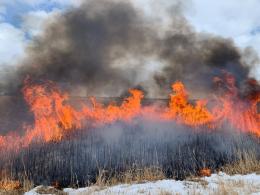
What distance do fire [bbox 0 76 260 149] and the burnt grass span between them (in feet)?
4.58

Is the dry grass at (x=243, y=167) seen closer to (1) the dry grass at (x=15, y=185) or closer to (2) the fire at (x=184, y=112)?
(2) the fire at (x=184, y=112)

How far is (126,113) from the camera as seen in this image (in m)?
21.6

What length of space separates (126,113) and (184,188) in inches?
415

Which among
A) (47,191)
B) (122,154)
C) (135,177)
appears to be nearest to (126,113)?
(122,154)

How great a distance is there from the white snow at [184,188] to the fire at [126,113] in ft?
22.8

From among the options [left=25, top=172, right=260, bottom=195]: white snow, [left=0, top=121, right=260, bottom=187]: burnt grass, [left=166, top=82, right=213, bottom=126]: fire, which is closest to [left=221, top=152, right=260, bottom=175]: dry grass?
[left=0, top=121, right=260, bottom=187]: burnt grass

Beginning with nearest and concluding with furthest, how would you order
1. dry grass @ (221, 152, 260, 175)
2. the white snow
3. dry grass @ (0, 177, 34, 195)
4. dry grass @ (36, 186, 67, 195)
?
the white snow < dry grass @ (36, 186, 67, 195) < dry grass @ (0, 177, 34, 195) < dry grass @ (221, 152, 260, 175)

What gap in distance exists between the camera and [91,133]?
18.2 m

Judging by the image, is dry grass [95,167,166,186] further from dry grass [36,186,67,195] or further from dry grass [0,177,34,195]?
dry grass [0,177,34,195]

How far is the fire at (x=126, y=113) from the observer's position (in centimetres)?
1931

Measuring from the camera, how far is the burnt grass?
14672 millimetres

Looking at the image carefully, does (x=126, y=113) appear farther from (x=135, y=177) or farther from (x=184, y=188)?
(x=184, y=188)

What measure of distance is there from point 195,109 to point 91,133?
27.0 ft

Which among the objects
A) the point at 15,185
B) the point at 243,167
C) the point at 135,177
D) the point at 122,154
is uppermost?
Result: the point at 122,154
